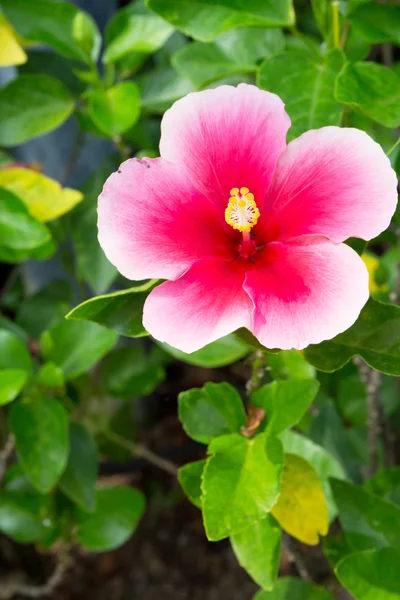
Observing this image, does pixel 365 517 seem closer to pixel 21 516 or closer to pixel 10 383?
pixel 10 383

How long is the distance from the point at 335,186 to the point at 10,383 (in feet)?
1.74

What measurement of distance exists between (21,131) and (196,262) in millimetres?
623

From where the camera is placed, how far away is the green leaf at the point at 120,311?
0.69 metres

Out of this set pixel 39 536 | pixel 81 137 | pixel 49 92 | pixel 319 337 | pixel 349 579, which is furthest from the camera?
pixel 81 137

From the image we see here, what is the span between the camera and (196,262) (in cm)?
67

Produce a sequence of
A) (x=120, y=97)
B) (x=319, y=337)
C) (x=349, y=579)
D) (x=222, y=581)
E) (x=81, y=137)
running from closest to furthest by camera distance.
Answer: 1. (x=319, y=337)
2. (x=349, y=579)
3. (x=120, y=97)
4. (x=81, y=137)
5. (x=222, y=581)

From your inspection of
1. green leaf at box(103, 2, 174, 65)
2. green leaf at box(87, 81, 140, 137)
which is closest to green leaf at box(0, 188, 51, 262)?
green leaf at box(87, 81, 140, 137)

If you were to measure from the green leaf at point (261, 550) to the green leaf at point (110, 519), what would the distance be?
0.57 metres

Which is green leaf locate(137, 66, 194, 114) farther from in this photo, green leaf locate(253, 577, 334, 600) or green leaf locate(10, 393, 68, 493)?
green leaf locate(253, 577, 334, 600)

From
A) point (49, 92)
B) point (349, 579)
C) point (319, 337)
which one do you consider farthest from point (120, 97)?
point (349, 579)

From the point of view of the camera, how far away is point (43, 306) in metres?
1.48

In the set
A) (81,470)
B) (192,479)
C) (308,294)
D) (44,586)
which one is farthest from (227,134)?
(44,586)

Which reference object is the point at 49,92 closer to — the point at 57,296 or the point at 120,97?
the point at 120,97

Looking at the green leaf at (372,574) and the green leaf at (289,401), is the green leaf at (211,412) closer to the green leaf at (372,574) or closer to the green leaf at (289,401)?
the green leaf at (289,401)
